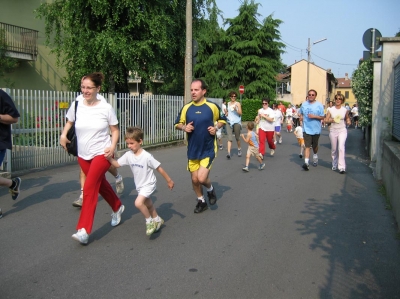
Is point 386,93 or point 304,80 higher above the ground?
point 304,80

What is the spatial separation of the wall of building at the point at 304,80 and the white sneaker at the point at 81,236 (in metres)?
67.9

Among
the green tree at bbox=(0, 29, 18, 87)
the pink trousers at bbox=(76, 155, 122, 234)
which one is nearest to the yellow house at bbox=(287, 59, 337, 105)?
the green tree at bbox=(0, 29, 18, 87)

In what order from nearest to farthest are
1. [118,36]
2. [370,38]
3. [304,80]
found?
[370,38] → [118,36] → [304,80]

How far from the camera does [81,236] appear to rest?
5051 mm

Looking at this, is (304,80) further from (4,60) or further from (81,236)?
(81,236)

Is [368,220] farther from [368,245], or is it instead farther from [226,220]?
[226,220]

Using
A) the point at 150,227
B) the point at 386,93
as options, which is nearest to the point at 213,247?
the point at 150,227

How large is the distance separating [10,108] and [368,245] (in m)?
4.99

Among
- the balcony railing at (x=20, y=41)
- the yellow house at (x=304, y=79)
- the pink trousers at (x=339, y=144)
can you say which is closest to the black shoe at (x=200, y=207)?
the pink trousers at (x=339, y=144)

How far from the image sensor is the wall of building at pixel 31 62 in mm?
22947

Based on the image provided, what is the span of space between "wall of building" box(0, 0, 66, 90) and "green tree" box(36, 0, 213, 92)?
3975 mm

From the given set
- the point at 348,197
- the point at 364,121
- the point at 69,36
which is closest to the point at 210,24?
the point at 69,36

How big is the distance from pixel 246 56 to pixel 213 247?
141ft

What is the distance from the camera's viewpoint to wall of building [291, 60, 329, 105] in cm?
7119
